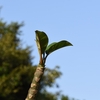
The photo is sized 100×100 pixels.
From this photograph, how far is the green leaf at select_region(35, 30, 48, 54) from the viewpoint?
2.20m

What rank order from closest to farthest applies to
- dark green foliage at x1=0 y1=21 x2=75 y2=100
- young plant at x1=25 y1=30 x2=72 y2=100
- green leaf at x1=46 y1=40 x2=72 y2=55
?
1. young plant at x1=25 y1=30 x2=72 y2=100
2. green leaf at x1=46 y1=40 x2=72 y2=55
3. dark green foliage at x1=0 y1=21 x2=75 y2=100

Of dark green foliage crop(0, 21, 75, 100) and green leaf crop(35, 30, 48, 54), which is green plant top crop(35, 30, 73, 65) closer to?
green leaf crop(35, 30, 48, 54)

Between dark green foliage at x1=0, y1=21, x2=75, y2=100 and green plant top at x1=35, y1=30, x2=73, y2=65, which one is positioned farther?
dark green foliage at x1=0, y1=21, x2=75, y2=100

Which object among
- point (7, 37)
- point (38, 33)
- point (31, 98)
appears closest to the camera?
point (31, 98)

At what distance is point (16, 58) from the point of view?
33.0 metres

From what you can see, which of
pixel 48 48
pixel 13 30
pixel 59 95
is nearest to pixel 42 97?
pixel 59 95

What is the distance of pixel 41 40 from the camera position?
7.28 feet

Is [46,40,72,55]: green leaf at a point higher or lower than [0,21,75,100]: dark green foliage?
lower

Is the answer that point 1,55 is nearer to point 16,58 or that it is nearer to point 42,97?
point 16,58

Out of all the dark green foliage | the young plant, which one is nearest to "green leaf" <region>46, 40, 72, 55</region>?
the young plant

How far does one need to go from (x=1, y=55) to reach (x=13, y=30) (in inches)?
159

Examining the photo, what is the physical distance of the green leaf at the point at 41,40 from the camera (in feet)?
7.23

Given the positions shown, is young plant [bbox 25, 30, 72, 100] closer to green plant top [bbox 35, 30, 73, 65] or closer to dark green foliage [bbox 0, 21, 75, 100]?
green plant top [bbox 35, 30, 73, 65]

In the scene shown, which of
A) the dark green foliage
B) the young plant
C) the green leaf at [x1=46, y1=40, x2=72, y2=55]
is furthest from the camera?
the dark green foliage
